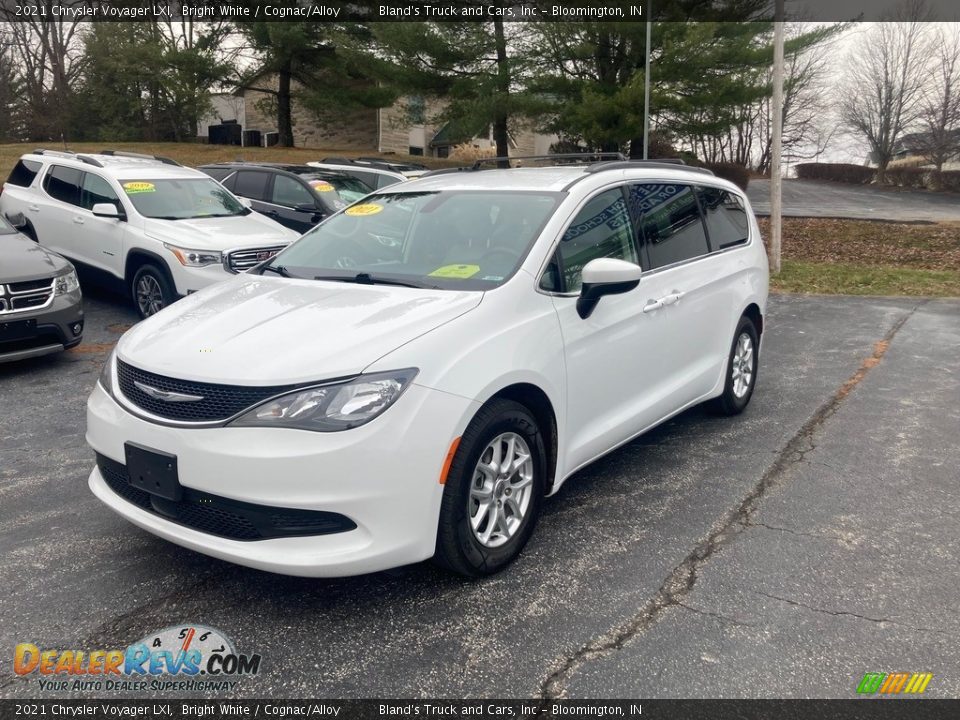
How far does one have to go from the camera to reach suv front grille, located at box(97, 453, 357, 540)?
3141 millimetres

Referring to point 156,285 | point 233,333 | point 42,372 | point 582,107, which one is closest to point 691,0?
point 582,107

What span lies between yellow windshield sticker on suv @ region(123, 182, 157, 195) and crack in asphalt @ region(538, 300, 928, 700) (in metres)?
7.32

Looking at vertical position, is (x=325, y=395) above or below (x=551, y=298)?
below

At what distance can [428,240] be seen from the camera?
14.7ft

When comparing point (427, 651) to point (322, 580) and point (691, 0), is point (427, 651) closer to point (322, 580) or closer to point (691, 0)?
point (322, 580)

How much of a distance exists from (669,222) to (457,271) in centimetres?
170

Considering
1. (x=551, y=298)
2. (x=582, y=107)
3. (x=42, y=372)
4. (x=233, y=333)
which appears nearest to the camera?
(x=233, y=333)

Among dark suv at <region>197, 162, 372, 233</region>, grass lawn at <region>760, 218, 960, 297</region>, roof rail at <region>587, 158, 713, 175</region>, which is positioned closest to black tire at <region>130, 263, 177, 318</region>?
dark suv at <region>197, 162, 372, 233</region>

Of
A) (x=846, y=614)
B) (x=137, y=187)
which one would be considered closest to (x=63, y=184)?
(x=137, y=187)

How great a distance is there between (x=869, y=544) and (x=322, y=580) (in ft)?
8.48

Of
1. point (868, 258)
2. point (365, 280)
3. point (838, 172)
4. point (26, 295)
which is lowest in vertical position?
point (868, 258)

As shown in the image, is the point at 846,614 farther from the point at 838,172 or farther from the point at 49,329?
the point at 838,172

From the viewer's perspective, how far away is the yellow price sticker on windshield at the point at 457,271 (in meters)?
4.06

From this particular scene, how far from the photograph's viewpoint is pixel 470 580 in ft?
11.9
